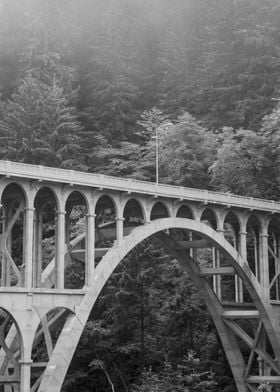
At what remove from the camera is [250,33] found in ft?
239

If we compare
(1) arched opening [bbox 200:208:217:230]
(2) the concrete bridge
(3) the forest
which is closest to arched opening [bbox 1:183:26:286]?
(2) the concrete bridge

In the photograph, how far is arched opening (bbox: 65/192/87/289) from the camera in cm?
4447

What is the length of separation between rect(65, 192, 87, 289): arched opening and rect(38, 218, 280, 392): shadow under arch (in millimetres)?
3480

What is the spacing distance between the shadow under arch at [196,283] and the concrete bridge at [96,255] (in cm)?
6

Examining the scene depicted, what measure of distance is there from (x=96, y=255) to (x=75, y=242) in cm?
157

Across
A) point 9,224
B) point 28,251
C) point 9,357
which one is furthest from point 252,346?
point 28,251

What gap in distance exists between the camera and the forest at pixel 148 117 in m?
59.5

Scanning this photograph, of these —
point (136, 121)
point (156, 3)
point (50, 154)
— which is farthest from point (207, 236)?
point (156, 3)

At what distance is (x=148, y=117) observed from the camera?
7488cm

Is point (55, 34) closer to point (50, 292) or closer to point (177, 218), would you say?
point (177, 218)

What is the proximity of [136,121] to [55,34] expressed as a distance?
11131 mm

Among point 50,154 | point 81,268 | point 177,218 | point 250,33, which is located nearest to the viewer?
point 177,218

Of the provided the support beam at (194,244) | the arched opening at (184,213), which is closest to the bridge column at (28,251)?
the arched opening at (184,213)

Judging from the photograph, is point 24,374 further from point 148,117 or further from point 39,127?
point 148,117
